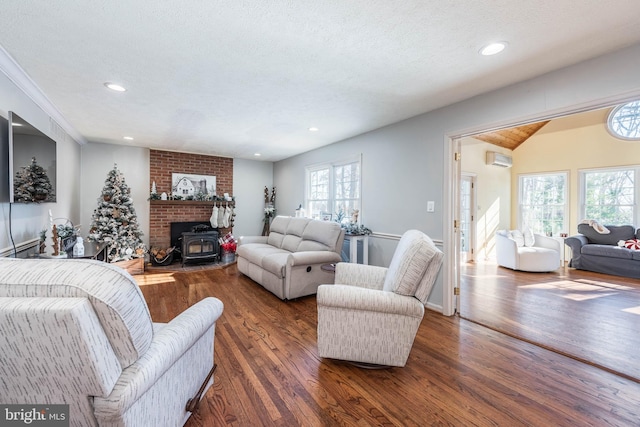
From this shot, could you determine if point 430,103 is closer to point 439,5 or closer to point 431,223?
point 431,223

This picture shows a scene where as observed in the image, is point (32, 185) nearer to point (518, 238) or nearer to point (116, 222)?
point (116, 222)

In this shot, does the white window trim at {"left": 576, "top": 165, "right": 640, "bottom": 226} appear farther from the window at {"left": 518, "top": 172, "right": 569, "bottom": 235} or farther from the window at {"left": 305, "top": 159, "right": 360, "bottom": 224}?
the window at {"left": 305, "top": 159, "right": 360, "bottom": 224}

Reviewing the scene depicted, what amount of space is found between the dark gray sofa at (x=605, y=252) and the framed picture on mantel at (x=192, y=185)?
24.5 feet

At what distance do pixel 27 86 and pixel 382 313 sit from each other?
12.2ft

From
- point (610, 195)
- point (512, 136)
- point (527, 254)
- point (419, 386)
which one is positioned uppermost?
point (512, 136)

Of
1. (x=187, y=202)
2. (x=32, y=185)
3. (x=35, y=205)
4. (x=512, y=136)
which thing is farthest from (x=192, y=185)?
(x=512, y=136)

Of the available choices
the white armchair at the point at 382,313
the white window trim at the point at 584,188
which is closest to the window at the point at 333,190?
the white armchair at the point at 382,313

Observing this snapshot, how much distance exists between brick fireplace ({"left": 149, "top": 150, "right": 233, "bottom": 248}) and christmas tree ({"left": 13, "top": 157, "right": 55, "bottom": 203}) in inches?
101

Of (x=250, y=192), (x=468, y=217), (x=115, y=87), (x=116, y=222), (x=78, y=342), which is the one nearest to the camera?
(x=78, y=342)

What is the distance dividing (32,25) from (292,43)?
1.64 m

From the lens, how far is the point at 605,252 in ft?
16.4

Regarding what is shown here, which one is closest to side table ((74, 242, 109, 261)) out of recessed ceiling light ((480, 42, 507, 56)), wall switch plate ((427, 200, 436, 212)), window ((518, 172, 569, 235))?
wall switch plate ((427, 200, 436, 212))

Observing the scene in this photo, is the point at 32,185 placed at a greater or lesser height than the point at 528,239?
greater

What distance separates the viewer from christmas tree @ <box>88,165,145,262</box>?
177 inches
